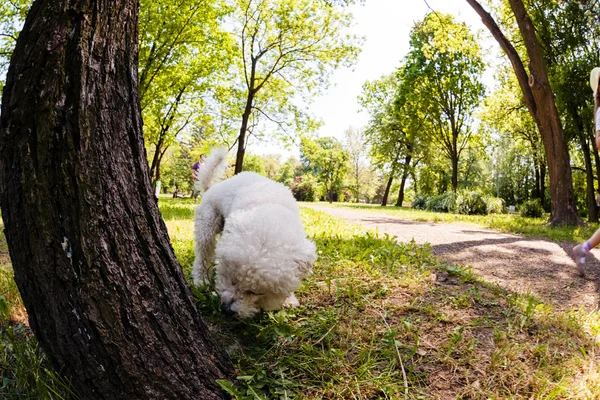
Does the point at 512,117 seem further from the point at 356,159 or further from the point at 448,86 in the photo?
the point at 356,159

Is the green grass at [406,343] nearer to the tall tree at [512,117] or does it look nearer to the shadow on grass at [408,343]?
the shadow on grass at [408,343]

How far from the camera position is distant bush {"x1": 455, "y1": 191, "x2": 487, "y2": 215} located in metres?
19.5

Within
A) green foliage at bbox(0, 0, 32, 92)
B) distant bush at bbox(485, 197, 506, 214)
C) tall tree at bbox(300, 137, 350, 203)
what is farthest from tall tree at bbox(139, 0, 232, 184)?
tall tree at bbox(300, 137, 350, 203)

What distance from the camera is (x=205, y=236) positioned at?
357 cm

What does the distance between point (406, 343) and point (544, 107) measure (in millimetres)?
9300

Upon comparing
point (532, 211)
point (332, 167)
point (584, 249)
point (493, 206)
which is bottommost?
point (584, 249)

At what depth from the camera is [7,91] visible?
149cm

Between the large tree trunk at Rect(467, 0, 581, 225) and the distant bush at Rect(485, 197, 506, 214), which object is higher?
the large tree trunk at Rect(467, 0, 581, 225)

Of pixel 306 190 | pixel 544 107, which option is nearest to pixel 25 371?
pixel 544 107

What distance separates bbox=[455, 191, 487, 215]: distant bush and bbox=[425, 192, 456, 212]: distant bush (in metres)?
0.42

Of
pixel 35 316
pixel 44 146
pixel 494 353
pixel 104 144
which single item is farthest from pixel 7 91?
pixel 494 353

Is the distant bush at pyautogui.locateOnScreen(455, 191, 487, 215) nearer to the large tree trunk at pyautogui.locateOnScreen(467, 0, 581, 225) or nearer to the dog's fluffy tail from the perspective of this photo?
the large tree trunk at pyautogui.locateOnScreen(467, 0, 581, 225)

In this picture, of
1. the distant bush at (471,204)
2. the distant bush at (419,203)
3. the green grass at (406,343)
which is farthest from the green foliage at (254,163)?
the green grass at (406,343)

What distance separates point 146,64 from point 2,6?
5023mm
